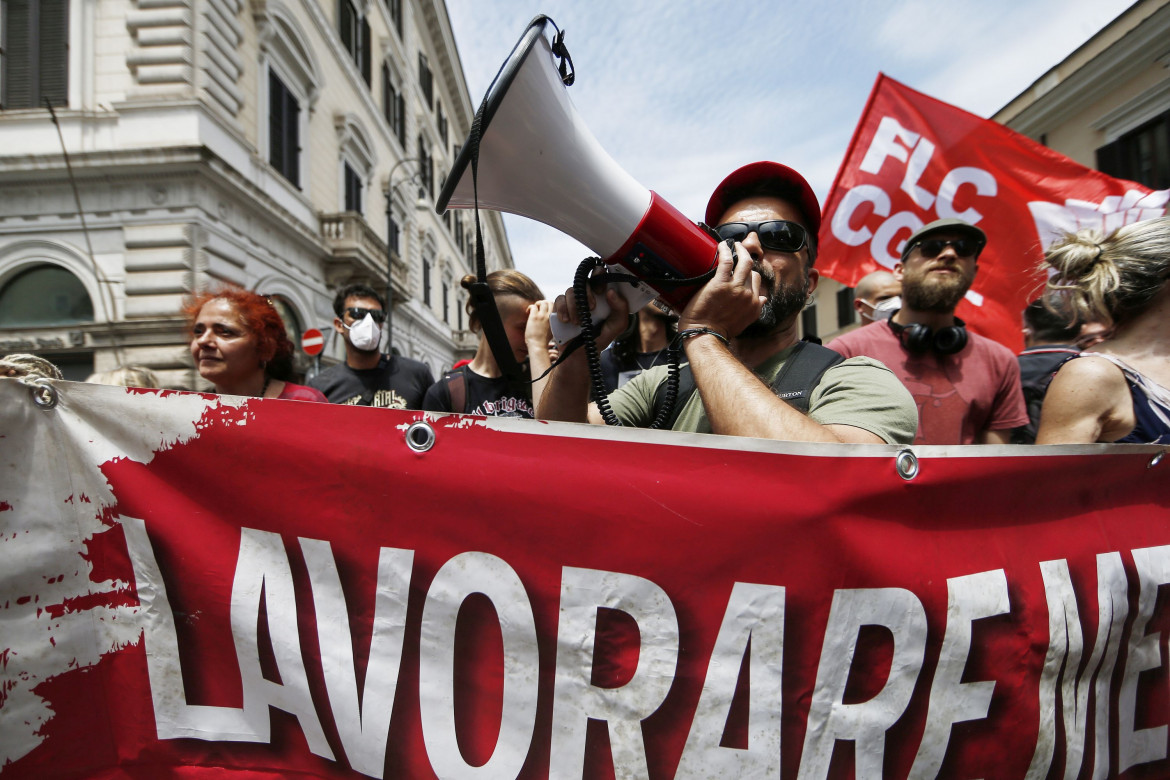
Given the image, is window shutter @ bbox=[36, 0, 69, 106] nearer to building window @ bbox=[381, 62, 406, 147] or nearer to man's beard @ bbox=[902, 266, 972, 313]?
building window @ bbox=[381, 62, 406, 147]

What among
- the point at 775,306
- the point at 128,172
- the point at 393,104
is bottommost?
the point at 775,306

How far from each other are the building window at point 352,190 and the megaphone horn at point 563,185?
16465 mm

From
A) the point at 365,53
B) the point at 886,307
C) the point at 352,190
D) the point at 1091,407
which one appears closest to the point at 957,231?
the point at 886,307

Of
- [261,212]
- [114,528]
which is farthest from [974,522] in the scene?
[261,212]

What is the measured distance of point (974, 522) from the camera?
3.82 feet

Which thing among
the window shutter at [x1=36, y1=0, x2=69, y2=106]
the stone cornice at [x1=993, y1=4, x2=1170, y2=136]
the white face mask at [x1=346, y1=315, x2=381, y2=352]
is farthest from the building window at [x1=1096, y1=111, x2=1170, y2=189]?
the window shutter at [x1=36, y1=0, x2=69, y2=106]

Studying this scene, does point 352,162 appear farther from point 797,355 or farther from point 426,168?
point 797,355

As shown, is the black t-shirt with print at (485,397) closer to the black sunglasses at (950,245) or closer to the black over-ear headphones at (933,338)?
the black over-ear headphones at (933,338)

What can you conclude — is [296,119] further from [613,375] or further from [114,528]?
[114,528]

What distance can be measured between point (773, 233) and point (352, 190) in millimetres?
17414

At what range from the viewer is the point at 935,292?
8.18 feet

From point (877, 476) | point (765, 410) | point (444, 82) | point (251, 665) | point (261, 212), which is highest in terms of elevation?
point (444, 82)

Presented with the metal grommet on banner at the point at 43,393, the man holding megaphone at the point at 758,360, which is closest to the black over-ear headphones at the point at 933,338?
the man holding megaphone at the point at 758,360

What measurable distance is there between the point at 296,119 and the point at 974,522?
50.1 ft
